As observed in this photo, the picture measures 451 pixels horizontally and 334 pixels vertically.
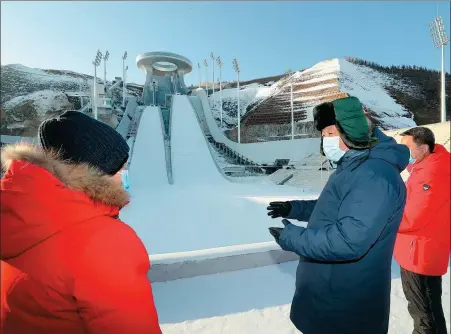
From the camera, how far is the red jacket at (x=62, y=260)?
2.17 feet

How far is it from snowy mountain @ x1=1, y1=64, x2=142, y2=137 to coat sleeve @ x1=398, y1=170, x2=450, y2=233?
39.5 ft

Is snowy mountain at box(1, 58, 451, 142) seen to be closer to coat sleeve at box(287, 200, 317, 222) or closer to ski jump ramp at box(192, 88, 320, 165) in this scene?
ski jump ramp at box(192, 88, 320, 165)

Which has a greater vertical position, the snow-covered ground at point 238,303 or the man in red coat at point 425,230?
the man in red coat at point 425,230

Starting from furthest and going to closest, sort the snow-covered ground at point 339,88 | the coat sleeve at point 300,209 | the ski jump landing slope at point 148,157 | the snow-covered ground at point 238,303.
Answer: the snow-covered ground at point 339,88 → the ski jump landing slope at point 148,157 → the snow-covered ground at point 238,303 → the coat sleeve at point 300,209

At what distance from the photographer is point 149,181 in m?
13.5

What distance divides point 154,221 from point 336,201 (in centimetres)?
540

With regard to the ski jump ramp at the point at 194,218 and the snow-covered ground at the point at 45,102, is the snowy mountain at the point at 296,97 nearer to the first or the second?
the snow-covered ground at the point at 45,102

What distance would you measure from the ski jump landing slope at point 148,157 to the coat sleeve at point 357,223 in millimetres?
10893

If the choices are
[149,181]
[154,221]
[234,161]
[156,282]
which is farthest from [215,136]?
[156,282]

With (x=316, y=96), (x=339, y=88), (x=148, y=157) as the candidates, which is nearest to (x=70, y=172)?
(x=148, y=157)

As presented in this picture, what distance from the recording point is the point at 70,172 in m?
0.80

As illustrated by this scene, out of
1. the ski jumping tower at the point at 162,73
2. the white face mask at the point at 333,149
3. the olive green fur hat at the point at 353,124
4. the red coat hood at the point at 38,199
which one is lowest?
the red coat hood at the point at 38,199

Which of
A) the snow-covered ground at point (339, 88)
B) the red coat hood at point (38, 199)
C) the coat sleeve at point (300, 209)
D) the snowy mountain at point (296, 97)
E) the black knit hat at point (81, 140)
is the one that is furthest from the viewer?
the snow-covered ground at point (339, 88)

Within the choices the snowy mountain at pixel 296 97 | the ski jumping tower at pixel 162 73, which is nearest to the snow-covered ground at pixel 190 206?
the snowy mountain at pixel 296 97
